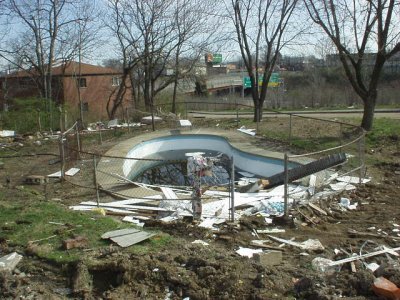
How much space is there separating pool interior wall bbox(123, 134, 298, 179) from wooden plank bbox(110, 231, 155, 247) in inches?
326

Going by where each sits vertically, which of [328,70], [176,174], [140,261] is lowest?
[176,174]

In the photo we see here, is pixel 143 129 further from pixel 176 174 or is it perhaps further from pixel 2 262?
pixel 2 262

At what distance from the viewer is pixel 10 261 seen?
21.1 ft

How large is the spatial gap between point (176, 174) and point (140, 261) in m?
11.6

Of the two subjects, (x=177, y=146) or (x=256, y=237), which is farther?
(x=177, y=146)

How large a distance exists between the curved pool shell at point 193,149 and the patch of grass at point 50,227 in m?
3.95

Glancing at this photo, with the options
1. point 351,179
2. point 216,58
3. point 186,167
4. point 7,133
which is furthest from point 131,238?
point 216,58

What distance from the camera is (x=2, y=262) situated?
640 centimetres

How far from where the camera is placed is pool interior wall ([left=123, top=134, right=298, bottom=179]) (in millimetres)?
16714

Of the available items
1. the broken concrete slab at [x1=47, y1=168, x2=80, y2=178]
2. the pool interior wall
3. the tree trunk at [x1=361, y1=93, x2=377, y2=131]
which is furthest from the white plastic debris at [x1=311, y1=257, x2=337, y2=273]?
the tree trunk at [x1=361, y1=93, x2=377, y2=131]

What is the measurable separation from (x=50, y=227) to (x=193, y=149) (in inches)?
610

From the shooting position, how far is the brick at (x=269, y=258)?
21.6 ft

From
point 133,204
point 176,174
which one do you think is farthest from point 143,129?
point 133,204

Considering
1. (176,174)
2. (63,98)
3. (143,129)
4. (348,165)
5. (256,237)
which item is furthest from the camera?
(63,98)
